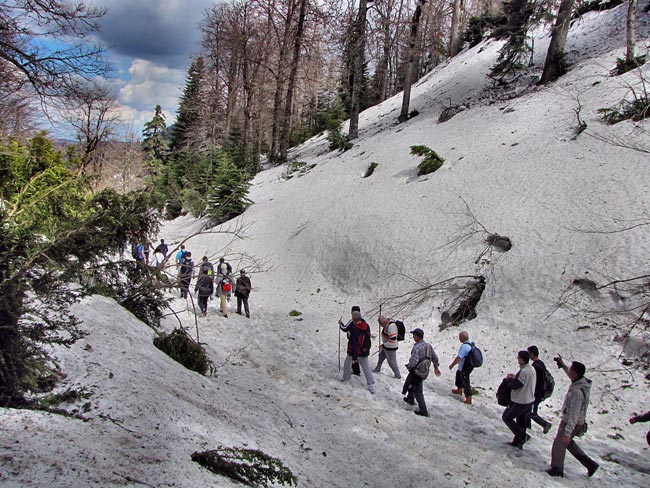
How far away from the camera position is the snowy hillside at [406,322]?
389 cm

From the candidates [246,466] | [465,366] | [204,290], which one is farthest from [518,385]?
[204,290]

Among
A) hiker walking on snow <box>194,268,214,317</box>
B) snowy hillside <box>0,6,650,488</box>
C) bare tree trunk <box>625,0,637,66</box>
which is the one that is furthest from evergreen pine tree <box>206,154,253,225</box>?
bare tree trunk <box>625,0,637,66</box>

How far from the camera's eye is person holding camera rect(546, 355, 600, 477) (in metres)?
4.78

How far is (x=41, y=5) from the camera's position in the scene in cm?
462

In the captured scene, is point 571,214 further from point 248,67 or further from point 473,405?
point 248,67

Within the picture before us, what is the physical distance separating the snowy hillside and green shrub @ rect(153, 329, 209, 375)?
1.23ft

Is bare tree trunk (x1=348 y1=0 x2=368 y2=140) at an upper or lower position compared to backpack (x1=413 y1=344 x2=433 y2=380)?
upper

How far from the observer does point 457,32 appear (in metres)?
29.2

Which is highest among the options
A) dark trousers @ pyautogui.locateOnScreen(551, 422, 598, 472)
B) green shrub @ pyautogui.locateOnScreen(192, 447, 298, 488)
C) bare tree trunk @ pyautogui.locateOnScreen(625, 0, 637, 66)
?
bare tree trunk @ pyautogui.locateOnScreen(625, 0, 637, 66)

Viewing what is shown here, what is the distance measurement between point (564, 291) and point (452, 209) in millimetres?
4279

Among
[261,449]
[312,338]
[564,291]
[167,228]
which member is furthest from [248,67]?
[261,449]

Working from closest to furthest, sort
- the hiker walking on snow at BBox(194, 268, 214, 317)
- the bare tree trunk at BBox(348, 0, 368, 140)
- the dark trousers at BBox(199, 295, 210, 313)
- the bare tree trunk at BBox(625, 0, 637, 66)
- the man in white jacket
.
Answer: the man in white jacket < the hiker walking on snow at BBox(194, 268, 214, 317) < the dark trousers at BBox(199, 295, 210, 313) < the bare tree trunk at BBox(625, 0, 637, 66) < the bare tree trunk at BBox(348, 0, 368, 140)

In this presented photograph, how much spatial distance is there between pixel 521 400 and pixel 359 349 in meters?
2.86

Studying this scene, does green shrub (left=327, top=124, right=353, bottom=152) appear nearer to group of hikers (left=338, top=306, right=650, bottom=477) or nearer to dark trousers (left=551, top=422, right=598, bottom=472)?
group of hikers (left=338, top=306, right=650, bottom=477)
